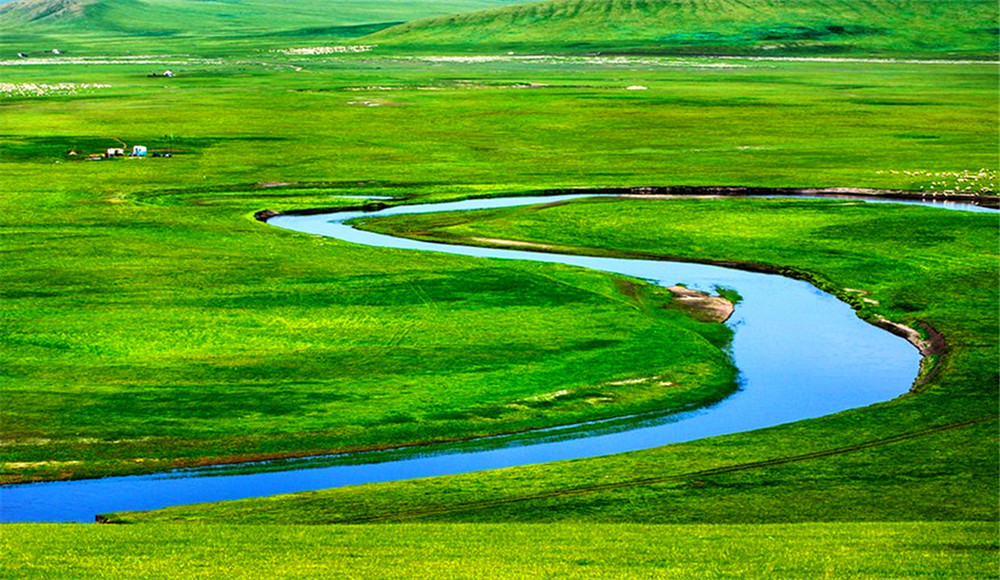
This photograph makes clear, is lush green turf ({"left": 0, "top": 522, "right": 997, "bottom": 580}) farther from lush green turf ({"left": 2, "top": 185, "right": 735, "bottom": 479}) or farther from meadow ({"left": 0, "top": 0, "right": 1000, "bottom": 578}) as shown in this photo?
lush green turf ({"left": 2, "top": 185, "right": 735, "bottom": 479})

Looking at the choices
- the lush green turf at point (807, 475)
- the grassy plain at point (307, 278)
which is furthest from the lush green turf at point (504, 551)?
the grassy plain at point (307, 278)

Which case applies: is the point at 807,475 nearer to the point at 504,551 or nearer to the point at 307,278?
the point at 504,551

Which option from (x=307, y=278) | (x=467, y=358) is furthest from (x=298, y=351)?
(x=307, y=278)

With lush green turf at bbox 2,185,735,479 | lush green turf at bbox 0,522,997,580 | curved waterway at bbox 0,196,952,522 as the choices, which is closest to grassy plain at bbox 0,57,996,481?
lush green turf at bbox 2,185,735,479

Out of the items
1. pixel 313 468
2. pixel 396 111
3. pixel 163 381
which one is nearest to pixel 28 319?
pixel 163 381

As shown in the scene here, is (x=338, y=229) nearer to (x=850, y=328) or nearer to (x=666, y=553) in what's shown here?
(x=850, y=328)
